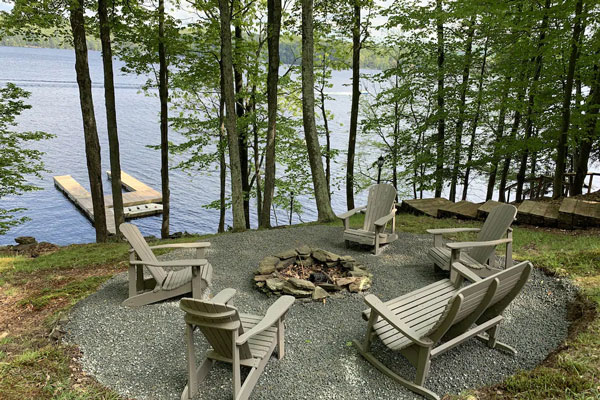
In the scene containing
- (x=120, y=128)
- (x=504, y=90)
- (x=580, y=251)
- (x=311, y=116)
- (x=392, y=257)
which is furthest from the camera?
(x=120, y=128)

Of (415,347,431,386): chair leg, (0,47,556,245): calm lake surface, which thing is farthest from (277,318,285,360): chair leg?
(0,47,556,245): calm lake surface

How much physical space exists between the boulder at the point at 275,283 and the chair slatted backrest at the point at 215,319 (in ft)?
6.09

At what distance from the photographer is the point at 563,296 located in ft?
14.4

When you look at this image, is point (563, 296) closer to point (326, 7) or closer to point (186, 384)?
point (186, 384)

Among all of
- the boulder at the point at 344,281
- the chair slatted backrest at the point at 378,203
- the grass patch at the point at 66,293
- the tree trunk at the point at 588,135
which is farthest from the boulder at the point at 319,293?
the tree trunk at the point at 588,135

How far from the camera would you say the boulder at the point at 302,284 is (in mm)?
4594

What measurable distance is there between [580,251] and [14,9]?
10.3 metres

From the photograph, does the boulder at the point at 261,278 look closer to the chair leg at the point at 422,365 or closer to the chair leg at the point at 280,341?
the chair leg at the point at 280,341

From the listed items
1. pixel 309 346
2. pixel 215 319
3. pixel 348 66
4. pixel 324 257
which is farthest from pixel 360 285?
pixel 348 66

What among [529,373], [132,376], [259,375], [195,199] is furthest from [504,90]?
[195,199]

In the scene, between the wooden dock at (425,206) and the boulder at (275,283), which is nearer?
the boulder at (275,283)

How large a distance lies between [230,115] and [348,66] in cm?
658

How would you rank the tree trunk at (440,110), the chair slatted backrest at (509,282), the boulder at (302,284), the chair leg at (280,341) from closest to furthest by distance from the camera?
the chair slatted backrest at (509,282)
the chair leg at (280,341)
the boulder at (302,284)
the tree trunk at (440,110)

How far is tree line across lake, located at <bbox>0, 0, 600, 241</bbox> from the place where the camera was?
8094mm
